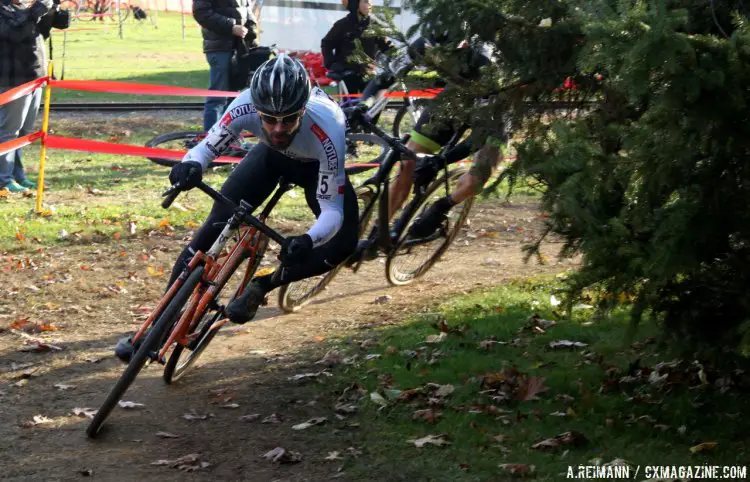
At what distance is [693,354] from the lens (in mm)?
5359

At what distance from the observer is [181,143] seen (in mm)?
15414

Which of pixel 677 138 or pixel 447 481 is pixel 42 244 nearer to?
pixel 447 481

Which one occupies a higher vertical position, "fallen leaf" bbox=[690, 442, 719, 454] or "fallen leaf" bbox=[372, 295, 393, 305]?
"fallen leaf" bbox=[690, 442, 719, 454]

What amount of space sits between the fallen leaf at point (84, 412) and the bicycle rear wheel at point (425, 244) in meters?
2.99

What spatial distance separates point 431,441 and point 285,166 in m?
2.24

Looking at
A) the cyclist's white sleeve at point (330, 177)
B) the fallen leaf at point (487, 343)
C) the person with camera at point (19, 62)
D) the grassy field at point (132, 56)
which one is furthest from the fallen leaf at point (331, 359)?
the grassy field at point (132, 56)

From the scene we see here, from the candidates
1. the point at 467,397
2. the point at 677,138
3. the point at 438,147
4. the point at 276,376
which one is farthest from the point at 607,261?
the point at 438,147

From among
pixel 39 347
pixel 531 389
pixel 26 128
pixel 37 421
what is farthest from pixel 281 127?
pixel 26 128

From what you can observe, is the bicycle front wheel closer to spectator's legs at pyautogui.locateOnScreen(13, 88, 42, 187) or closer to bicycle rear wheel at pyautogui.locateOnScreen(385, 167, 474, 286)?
bicycle rear wheel at pyautogui.locateOnScreen(385, 167, 474, 286)

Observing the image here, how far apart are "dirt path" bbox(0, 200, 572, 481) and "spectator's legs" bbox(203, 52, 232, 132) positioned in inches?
161

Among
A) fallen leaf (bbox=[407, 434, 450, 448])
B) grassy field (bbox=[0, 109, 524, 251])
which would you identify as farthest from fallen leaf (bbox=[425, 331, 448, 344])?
grassy field (bbox=[0, 109, 524, 251])

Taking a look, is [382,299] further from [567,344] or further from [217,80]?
[217,80]

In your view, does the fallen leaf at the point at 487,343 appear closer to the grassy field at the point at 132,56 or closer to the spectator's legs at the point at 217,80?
the spectator's legs at the point at 217,80

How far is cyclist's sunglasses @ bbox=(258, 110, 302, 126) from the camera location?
656cm
